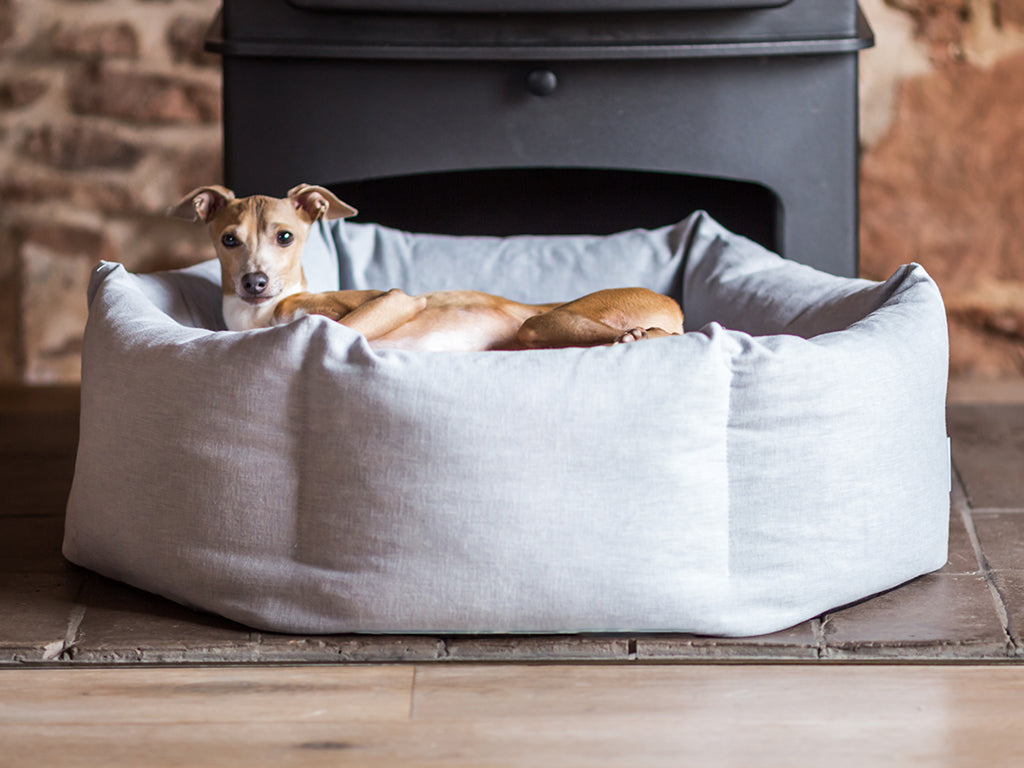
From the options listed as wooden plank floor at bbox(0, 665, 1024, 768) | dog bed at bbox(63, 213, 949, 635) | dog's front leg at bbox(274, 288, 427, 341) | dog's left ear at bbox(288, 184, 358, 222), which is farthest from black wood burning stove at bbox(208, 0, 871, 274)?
wooden plank floor at bbox(0, 665, 1024, 768)

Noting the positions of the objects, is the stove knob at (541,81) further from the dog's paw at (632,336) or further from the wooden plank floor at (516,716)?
the wooden plank floor at (516,716)

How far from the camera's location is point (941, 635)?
4.08 feet

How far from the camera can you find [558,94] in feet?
6.15

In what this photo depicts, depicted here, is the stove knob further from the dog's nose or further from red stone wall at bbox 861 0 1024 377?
red stone wall at bbox 861 0 1024 377

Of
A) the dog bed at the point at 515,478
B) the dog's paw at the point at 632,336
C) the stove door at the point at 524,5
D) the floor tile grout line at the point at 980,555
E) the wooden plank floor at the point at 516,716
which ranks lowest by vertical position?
the wooden plank floor at the point at 516,716

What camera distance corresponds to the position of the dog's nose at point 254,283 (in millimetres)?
1549

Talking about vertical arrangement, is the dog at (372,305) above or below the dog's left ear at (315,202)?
below

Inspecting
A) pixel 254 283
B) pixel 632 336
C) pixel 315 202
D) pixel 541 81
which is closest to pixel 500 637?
pixel 632 336

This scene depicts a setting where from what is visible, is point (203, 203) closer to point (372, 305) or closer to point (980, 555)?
point (372, 305)

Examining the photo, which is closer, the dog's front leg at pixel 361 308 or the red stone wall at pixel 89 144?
the dog's front leg at pixel 361 308

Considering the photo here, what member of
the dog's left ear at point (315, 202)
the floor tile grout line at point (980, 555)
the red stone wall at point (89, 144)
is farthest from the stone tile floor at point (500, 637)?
the red stone wall at point (89, 144)

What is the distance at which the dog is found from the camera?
1543 mm

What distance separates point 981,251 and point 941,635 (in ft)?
4.36

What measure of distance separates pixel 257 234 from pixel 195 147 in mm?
885
